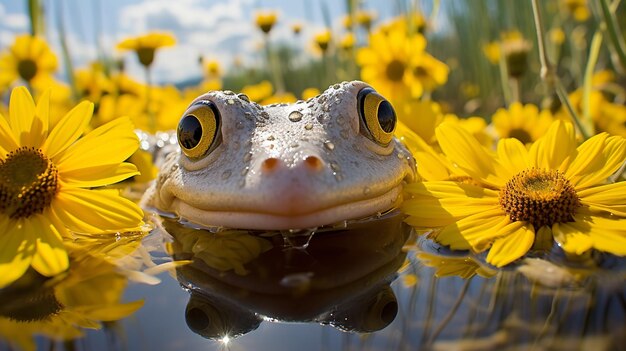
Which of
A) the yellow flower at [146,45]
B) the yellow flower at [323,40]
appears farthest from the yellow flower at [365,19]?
the yellow flower at [146,45]

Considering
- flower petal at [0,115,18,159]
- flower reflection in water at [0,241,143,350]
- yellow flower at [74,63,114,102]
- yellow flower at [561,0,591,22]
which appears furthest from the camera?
yellow flower at [561,0,591,22]

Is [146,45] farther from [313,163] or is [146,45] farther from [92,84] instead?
[313,163]

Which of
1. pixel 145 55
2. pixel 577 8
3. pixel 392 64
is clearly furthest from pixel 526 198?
pixel 577 8

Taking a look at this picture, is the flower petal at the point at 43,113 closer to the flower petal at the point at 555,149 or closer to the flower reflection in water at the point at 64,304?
the flower reflection in water at the point at 64,304

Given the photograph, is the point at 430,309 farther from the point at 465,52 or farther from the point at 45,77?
the point at 465,52

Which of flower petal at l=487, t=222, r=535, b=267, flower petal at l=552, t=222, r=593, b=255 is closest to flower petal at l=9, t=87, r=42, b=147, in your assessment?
flower petal at l=487, t=222, r=535, b=267

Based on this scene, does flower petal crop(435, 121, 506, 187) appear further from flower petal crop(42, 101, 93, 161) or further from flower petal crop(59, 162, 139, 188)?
flower petal crop(42, 101, 93, 161)

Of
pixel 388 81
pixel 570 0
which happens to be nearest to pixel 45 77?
pixel 388 81
